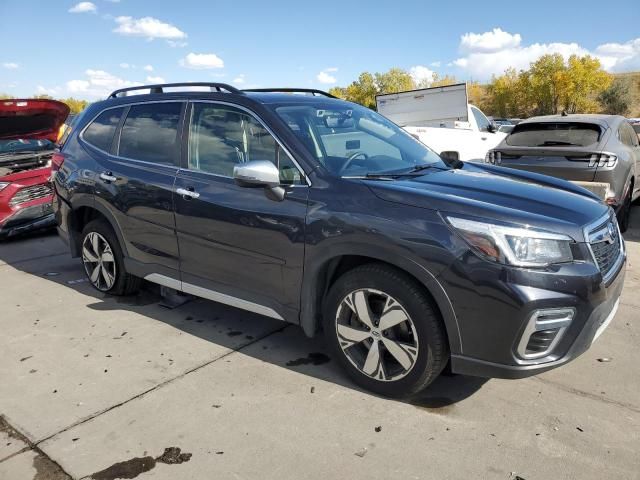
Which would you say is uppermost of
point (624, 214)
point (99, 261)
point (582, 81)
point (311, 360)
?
point (582, 81)

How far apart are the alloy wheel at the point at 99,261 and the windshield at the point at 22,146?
361cm

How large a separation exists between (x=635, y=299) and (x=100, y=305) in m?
4.74

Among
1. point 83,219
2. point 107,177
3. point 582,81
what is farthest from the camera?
point 582,81

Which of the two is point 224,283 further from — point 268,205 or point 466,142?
point 466,142

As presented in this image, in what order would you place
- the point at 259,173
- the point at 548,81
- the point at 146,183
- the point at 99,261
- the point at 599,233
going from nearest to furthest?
the point at 599,233 → the point at 259,173 → the point at 146,183 → the point at 99,261 → the point at 548,81

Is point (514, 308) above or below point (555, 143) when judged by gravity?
below

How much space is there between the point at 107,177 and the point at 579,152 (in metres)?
5.30

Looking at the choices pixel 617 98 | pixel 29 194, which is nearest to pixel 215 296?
pixel 29 194

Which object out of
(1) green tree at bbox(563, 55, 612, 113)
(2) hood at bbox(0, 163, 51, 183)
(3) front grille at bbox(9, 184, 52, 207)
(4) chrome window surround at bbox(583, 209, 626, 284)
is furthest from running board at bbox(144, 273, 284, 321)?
(1) green tree at bbox(563, 55, 612, 113)

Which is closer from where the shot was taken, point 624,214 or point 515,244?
point 515,244

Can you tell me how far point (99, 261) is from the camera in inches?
187

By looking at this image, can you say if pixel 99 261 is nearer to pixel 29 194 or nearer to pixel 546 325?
pixel 29 194

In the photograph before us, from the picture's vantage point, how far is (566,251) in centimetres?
261

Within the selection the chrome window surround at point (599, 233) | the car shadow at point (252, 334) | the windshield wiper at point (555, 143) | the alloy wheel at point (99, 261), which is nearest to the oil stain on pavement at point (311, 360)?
the car shadow at point (252, 334)
